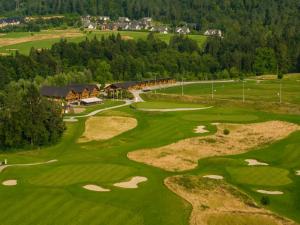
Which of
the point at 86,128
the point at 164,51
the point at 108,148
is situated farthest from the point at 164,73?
the point at 108,148

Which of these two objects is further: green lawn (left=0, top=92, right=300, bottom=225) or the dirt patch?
the dirt patch

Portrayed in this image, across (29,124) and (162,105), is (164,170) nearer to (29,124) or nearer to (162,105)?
(29,124)

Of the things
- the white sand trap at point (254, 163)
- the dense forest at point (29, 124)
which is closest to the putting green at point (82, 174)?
the white sand trap at point (254, 163)

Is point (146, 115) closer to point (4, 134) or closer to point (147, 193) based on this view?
point (4, 134)

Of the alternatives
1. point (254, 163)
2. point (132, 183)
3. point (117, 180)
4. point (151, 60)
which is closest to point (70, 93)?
point (151, 60)

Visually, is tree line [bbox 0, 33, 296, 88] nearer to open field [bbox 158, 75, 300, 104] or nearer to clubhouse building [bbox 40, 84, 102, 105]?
open field [bbox 158, 75, 300, 104]

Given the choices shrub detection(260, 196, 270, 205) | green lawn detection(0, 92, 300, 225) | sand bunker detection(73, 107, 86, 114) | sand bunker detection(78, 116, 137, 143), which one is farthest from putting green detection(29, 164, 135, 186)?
sand bunker detection(73, 107, 86, 114)
